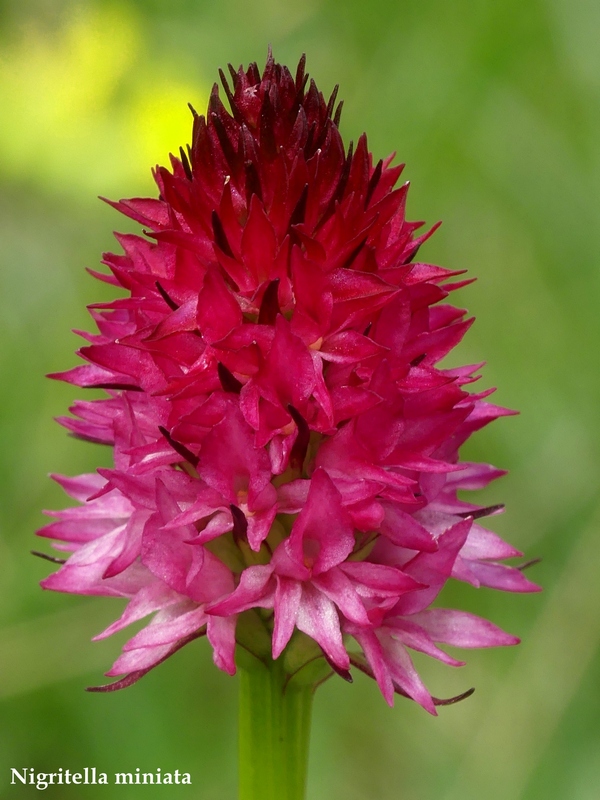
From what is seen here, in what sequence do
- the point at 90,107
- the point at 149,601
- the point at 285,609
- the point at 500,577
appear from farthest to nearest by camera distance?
the point at 90,107
the point at 500,577
the point at 149,601
the point at 285,609

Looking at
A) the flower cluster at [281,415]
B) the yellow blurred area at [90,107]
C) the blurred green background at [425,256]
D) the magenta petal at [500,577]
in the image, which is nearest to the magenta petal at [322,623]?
the flower cluster at [281,415]

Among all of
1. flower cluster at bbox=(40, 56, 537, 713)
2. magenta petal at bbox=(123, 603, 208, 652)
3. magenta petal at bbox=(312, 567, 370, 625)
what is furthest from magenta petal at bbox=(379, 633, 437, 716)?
magenta petal at bbox=(123, 603, 208, 652)

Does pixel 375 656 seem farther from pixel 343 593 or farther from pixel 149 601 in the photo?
pixel 149 601

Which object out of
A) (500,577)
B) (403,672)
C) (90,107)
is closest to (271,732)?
(403,672)

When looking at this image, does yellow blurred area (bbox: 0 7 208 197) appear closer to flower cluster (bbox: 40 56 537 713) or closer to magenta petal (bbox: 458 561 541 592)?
flower cluster (bbox: 40 56 537 713)

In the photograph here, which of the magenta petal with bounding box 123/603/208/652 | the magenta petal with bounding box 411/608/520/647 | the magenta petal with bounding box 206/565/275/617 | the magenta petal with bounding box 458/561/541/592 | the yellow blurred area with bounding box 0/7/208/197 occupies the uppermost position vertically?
the yellow blurred area with bounding box 0/7/208/197

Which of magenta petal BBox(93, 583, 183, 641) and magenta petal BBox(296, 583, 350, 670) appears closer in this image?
magenta petal BBox(296, 583, 350, 670)

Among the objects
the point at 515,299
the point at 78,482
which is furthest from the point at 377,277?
the point at 515,299
